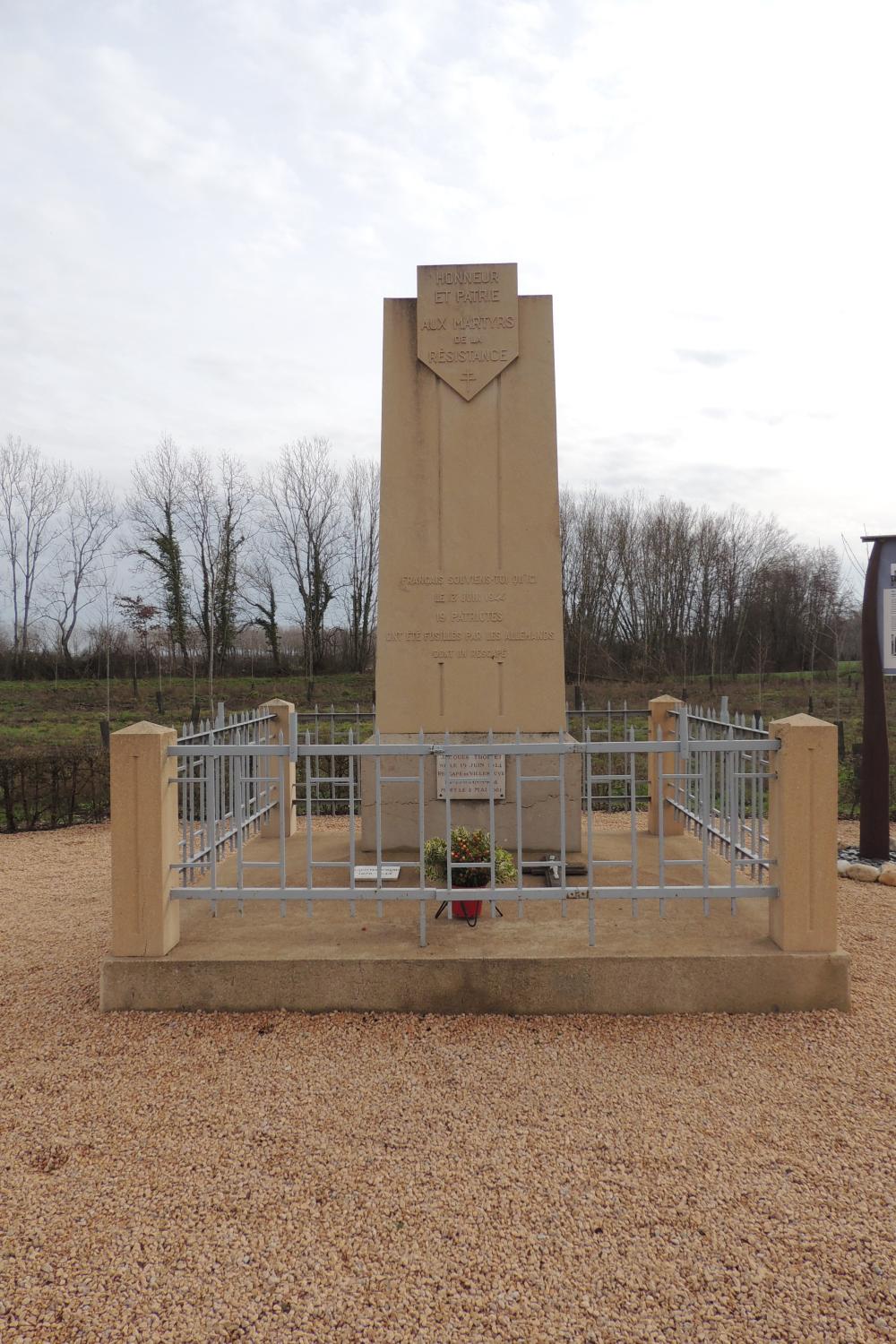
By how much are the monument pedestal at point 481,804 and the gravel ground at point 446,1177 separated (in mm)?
2213

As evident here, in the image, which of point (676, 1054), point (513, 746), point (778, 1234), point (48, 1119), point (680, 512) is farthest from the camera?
point (680, 512)

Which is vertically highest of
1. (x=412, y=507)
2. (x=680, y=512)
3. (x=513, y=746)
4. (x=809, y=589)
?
(x=680, y=512)

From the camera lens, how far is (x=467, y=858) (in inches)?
173

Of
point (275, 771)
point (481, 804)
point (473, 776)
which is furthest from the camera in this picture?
point (275, 771)

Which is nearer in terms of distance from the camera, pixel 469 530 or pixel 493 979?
pixel 493 979

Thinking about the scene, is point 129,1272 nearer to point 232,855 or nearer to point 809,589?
point 232,855

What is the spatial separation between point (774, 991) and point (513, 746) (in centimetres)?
180

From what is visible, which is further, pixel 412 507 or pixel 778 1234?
pixel 412 507

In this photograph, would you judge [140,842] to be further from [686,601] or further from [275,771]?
[686,601]

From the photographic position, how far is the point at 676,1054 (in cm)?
342

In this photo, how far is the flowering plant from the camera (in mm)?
4398

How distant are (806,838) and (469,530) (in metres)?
3.37

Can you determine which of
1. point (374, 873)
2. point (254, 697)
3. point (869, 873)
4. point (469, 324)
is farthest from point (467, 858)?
point (254, 697)

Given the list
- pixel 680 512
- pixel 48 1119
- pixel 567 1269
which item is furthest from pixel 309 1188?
pixel 680 512
